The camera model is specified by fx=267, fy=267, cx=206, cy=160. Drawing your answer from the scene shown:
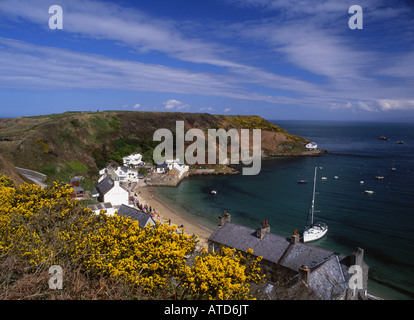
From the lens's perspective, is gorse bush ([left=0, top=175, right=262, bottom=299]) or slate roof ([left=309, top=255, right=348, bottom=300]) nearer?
gorse bush ([left=0, top=175, right=262, bottom=299])

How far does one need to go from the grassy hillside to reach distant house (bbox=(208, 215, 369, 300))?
1231 inches

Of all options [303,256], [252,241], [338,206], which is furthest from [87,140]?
[303,256]

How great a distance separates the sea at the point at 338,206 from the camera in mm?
31750

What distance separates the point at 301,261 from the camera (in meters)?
22.2

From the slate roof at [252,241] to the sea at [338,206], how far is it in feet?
34.6

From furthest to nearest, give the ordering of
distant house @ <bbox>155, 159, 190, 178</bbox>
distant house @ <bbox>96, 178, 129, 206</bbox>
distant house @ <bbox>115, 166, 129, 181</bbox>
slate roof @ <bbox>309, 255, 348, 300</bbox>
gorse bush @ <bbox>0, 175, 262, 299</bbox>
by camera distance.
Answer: distant house @ <bbox>155, 159, 190, 178</bbox> < distant house @ <bbox>115, 166, 129, 181</bbox> < distant house @ <bbox>96, 178, 129, 206</bbox> < slate roof @ <bbox>309, 255, 348, 300</bbox> < gorse bush @ <bbox>0, 175, 262, 299</bbox>

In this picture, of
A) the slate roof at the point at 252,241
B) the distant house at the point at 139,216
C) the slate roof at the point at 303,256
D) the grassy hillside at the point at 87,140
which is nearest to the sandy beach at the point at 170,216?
the distant house at the point at 139,216

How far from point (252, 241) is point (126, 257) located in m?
15.8

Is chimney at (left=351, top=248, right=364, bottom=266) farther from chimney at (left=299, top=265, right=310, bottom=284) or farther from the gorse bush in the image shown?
the gorse bush

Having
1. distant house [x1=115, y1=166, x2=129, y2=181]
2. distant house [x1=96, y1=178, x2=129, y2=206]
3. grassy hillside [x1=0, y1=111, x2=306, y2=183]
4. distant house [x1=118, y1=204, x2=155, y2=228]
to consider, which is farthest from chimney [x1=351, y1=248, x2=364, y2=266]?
distant house [x1=115, y1=166, x2=129, y2=181]

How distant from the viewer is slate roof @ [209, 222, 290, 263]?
77.6ft

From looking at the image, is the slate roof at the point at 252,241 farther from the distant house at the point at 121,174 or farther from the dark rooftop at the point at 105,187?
the distant house at the point at 121,174

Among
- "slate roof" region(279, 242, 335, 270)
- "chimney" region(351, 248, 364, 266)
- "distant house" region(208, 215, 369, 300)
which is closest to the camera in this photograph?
"distant house" region(208, 215, 369, 300)
